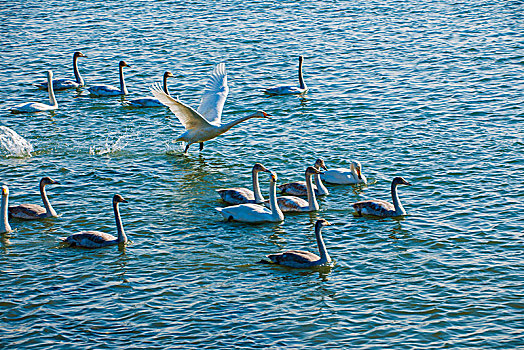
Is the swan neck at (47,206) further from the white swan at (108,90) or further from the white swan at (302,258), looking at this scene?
the white swan at (108,90)

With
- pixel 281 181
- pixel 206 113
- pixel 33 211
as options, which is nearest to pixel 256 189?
pixel 281 181

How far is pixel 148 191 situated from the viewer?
61.3ft

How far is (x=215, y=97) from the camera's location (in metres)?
22.6

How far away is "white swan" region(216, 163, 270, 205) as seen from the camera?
17.7 metres

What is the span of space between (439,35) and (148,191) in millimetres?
16516

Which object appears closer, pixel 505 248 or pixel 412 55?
pixel 505 248

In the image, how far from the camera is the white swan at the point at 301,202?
1712 centimetres

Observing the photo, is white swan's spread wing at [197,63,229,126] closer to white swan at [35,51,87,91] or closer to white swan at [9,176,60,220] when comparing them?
white swan at [9,176,60,220]

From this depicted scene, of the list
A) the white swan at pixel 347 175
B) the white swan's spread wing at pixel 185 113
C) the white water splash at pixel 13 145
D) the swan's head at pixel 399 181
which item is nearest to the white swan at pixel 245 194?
the white swan at pixel 347 175

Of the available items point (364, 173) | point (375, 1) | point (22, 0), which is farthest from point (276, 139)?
point (22, 0)

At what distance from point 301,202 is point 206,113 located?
607 cm

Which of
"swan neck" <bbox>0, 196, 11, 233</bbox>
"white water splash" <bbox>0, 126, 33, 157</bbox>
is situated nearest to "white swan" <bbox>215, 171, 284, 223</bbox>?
"swan neck" <bbox>0, 196, 11, 233</bbox>

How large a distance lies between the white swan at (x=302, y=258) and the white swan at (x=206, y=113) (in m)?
6.12

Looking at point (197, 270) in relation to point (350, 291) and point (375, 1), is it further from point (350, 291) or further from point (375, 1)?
point (375, 1)
